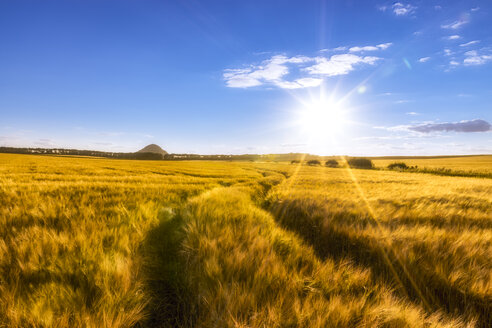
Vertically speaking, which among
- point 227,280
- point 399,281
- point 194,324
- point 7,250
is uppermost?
point 7,250

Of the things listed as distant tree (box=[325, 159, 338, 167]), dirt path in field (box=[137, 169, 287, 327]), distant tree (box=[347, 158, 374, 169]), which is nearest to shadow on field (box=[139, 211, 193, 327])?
dirt path in field (box=[137, 169, 287, 327])

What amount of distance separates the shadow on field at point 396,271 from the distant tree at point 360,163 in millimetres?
58640

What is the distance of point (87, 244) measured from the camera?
6.91 feet

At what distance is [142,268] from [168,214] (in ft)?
6.26

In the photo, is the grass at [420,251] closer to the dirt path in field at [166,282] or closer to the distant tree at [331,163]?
the dirt path in field at [166,282]

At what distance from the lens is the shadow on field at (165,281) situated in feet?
5.16

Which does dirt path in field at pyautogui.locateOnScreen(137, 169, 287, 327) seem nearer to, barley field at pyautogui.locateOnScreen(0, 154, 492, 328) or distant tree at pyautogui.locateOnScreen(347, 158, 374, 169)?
barley field at pyautogui.locateOnScreen(0, 154, 492, 328)

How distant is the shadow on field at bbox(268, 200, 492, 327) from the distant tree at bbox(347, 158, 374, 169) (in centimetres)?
5864

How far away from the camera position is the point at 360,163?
5828 centimetres

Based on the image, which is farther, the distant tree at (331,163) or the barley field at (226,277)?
the distant tree at (331,163)

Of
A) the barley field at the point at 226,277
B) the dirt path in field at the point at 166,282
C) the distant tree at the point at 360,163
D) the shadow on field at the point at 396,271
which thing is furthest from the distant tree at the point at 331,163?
the dirt path in field at the point at 166,282

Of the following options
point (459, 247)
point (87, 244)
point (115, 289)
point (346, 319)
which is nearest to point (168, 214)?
point (87, 244)

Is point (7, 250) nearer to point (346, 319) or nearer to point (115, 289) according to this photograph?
point (115, 289)

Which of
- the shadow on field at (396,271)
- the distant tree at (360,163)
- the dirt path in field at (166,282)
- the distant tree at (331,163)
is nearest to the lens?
the dirt path in field at (166,282)
